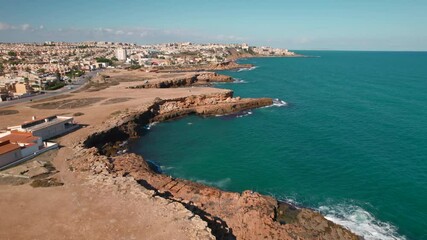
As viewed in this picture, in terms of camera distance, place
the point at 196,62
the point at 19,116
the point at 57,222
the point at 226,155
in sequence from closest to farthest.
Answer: the point at 57,222 < the point at 226,155 < the point at 19,116 < the point at 196,62

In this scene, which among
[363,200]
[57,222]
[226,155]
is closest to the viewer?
[57,222]

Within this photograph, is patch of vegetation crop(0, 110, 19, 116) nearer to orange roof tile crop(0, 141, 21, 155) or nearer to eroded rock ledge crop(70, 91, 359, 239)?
eroded rock ledge crop(70, 91, 359, 239)

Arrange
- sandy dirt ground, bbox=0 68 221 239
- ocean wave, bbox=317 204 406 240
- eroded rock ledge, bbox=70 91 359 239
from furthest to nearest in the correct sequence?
1. ocean wave, bbox=317 204 406 240
2. eroded rock ledge, bbox=70 91 359 239
3. sandy dirt ground, bbox=0 68 221 239

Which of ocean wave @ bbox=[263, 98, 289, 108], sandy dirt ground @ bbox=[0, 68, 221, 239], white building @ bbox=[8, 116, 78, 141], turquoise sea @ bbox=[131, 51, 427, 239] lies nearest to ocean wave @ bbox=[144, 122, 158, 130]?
turquoise sea @ bbox=[131, 51, 427, 239]

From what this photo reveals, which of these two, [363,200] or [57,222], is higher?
[57,222]

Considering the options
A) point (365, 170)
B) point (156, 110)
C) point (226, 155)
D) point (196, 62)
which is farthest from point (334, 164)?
point (196, 62)

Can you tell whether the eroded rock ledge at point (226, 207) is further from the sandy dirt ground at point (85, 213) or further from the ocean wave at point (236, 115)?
the ocean wave at point (236, 115)

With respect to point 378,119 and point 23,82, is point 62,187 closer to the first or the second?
point 378,119
